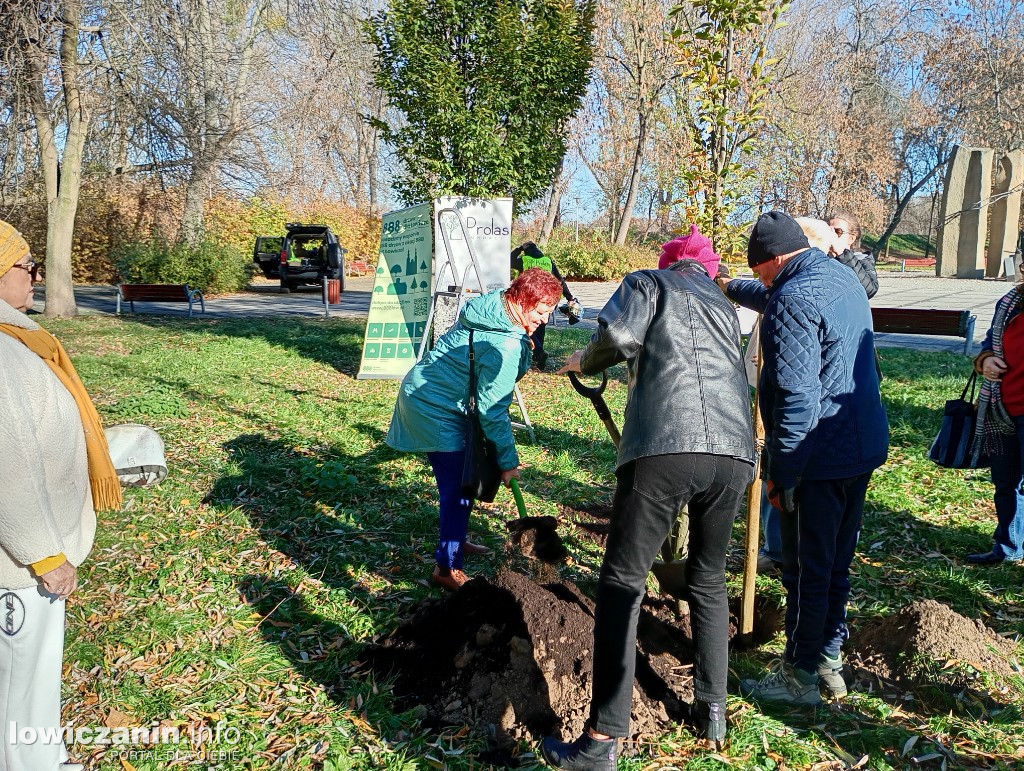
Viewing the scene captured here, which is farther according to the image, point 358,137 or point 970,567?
point 358,137

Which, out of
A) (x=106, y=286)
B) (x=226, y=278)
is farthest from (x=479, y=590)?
(x=106, y=286)

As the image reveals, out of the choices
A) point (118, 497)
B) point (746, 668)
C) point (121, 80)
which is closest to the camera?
point (118, 497)

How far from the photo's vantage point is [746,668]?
350 centimetres

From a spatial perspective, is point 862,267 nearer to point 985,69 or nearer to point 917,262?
point 985,69

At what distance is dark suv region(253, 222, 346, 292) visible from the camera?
2320cm

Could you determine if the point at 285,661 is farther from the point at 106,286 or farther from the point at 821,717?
the point at 106,286

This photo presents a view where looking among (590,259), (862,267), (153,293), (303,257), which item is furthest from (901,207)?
(862,267)

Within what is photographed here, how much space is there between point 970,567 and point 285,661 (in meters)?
3.86

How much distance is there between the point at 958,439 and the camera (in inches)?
181

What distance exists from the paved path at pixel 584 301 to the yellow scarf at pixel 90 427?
41.4ft

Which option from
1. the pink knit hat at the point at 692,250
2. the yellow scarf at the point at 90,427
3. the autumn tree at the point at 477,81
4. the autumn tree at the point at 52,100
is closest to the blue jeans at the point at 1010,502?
the pink knit hat at the point at 692,250

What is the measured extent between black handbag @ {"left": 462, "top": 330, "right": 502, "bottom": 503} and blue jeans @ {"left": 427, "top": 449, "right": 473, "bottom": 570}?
0.15m

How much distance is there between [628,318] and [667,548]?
1.87 meters

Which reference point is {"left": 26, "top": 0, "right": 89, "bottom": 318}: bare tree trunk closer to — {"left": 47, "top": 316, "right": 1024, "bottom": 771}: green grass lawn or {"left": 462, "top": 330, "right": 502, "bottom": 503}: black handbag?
{"left": 47, "top": 316, "right": 1024, "bottom": 771}: green grass lawn
